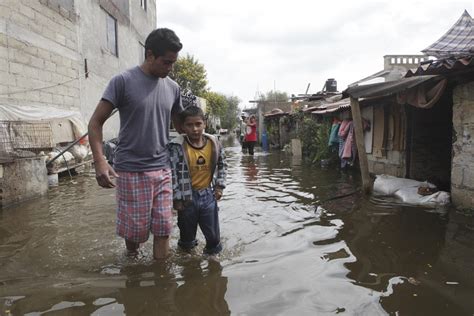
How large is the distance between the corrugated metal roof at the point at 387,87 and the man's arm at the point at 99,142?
440 cm

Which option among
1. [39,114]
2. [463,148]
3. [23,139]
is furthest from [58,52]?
[463,148]

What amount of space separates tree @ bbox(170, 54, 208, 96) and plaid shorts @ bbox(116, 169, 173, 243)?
2856cm

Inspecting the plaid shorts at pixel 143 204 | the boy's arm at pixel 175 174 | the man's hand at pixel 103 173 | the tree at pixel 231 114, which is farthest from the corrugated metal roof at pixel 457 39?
the tree at pixel 231 114

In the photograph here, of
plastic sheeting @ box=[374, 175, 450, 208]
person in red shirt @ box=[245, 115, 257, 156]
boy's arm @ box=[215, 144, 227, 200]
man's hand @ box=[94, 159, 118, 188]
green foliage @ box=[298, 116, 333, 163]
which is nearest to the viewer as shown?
man's hand @ box=[94, 159, 118, 188]

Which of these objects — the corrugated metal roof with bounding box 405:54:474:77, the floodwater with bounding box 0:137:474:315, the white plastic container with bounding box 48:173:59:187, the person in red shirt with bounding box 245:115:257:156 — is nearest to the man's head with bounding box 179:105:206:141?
the floodwater with bounding box 0:137:474:315

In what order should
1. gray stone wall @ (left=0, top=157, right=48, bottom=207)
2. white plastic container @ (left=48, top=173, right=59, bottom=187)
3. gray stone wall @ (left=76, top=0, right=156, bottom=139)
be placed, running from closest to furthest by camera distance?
gray stone wall @ (left=0, top=157, right=48, bottom=207), white plastic container @ (left=48, top=173, right=59, bottom=187), gray stone wall @ (left=76, top=0, right=156, bottom=139)

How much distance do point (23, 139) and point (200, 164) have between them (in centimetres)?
546

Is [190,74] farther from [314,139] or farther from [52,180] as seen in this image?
[52,180]

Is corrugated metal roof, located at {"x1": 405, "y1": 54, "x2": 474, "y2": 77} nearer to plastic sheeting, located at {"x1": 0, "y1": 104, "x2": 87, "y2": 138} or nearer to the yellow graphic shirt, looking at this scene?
the yellow graphic shirt

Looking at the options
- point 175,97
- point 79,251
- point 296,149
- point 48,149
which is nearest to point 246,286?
point 175,97

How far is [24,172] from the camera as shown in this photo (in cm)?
652

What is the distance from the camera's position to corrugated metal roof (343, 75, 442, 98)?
5443mm

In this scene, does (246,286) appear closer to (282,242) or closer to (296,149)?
(282,242)

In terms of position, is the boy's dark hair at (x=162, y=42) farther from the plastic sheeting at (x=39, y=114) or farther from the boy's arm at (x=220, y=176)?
the plastic sheeting at (x=39, y=114)
